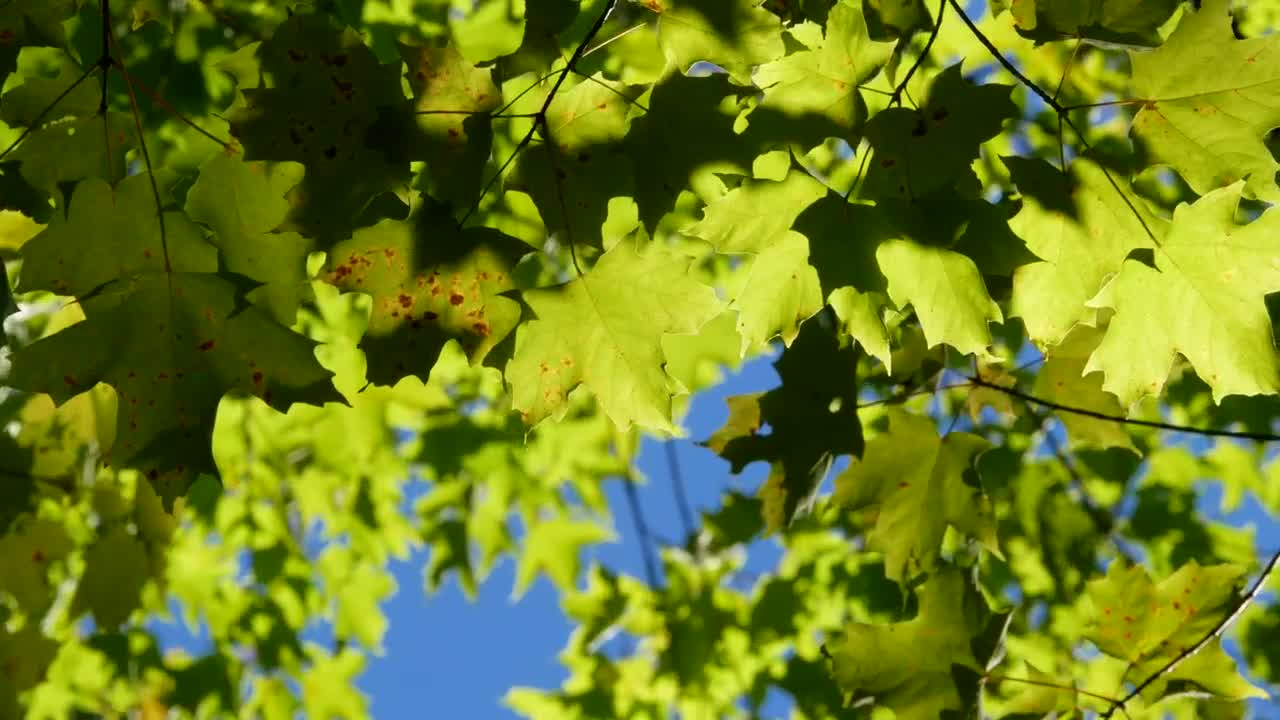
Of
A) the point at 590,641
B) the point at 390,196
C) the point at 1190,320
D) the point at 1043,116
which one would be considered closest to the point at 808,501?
the point at 1190,320

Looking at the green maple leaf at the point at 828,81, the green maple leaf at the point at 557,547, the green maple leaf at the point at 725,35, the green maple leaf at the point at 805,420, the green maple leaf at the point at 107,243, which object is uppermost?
the green maple leaf at the point at 725,35

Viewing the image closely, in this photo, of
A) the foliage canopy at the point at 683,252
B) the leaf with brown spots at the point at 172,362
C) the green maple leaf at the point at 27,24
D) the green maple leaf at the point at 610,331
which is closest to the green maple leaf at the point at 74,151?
the foliage canopy at the point at 683,252

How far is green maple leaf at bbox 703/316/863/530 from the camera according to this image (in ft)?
6.02

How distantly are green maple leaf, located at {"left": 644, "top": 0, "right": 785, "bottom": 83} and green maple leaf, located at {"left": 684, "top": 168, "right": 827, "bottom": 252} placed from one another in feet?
0.47

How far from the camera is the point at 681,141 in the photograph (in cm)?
137

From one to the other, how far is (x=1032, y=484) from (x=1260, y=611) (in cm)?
105

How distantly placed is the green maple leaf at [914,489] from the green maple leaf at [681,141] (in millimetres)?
786

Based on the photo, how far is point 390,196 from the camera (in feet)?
4.50

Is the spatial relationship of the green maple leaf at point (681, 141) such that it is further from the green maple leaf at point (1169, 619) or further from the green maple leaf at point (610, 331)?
the green maple leaf at point (1169, 619)

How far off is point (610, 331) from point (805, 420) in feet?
1.72

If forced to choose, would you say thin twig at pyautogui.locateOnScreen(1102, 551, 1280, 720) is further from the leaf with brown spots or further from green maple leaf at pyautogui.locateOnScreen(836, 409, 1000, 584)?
the leaf with brown spots

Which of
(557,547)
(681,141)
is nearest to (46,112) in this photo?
(681,141)

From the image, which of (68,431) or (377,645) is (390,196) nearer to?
(68,431)

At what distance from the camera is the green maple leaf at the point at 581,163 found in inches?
55.4
